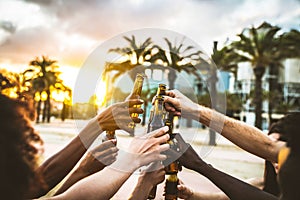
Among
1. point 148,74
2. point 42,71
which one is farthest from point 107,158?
point 42,71

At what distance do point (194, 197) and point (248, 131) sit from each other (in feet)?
1.34

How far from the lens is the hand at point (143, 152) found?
1.02 meters

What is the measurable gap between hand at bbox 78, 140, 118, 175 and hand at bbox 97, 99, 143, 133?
0.06 m

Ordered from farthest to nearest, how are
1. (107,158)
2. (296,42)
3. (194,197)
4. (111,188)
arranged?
(296,42) < (194,197) < (107,158) < (111,188)

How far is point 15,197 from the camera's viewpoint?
85 cm

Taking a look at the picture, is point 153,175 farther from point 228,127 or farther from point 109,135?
point 228,127

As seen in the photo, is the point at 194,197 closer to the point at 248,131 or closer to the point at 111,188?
the point at 248,131

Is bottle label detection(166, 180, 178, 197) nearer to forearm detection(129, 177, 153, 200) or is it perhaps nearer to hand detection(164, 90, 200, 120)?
forearm detection(129, 177, 153, 200)

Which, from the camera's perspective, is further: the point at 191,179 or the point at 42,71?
the point at 42,71

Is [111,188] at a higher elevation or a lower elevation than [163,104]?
lower

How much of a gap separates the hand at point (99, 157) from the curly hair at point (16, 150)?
279mm

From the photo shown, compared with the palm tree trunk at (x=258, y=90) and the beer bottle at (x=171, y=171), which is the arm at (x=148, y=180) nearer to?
the beer bottle at (x=171, y=171)

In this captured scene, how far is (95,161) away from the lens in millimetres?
1402

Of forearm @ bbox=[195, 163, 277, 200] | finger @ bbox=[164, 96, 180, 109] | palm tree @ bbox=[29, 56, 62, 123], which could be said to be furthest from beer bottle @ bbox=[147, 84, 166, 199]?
palm tree @ bbox=[29, 56, 62, 123]
